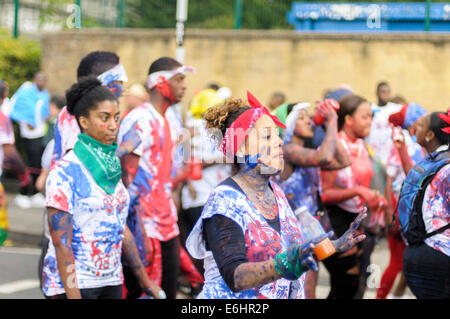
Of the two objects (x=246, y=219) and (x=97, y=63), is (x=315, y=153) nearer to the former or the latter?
(x=97, y=63)

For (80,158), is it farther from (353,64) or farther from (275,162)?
(353,64)

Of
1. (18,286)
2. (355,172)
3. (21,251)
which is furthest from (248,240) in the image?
(21,251)

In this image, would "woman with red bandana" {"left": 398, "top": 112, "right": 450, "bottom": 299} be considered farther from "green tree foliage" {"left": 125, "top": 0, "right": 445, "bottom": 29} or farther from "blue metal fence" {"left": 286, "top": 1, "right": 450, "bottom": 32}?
"green tree foliage" {"left": 125, "top": 0, "right": 445, "bottom": 29}

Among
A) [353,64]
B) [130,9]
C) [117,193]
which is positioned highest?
[130,9]

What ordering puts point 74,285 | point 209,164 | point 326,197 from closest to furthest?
point 74,285, point 326,197, point 209,164

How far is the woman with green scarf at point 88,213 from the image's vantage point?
380cm

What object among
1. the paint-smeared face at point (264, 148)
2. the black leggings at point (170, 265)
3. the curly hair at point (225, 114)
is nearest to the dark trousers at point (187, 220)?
the black leggings at point (170, 265)

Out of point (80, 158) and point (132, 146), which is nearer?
point (80, 158)

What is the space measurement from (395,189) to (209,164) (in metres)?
1.94

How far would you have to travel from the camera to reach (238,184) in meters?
3.21

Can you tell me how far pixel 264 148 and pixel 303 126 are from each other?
2.77 meters

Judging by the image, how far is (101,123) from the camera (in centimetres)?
413
